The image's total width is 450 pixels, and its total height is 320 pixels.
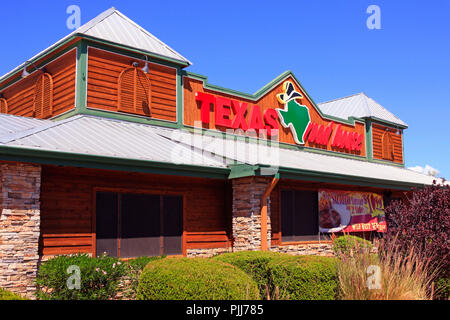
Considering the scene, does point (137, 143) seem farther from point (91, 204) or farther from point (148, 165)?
point (91, 204)

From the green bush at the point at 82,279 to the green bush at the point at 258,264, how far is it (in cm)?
254

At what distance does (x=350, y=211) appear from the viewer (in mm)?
19531

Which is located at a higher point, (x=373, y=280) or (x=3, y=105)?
(x=3, y=105)

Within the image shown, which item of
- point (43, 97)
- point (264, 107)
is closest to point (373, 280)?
point (264, 107)

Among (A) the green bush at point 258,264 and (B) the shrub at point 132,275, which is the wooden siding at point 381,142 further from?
(B) the shrub at point 132,275

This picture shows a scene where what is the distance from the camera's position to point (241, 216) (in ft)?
48.4

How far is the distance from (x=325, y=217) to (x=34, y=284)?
11.5 m

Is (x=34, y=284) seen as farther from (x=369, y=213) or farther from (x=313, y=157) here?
(x=369, y=213)

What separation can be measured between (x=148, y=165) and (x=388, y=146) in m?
19.8

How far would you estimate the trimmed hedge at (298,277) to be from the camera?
28.5ft

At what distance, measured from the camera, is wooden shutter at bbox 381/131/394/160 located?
2765cm

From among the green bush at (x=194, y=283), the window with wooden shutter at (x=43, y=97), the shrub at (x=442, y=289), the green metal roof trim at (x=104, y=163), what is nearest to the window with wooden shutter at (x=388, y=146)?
the green metal roof trim at (x=104, y=163)
